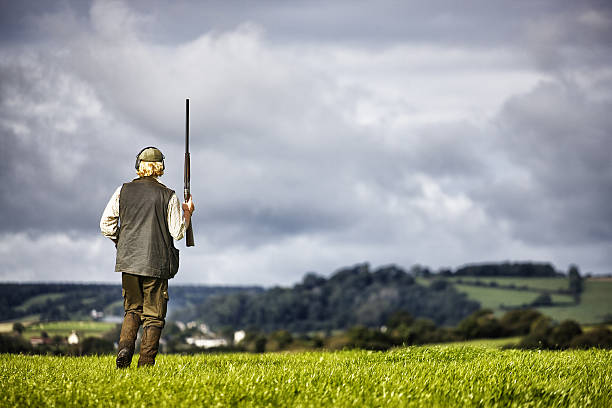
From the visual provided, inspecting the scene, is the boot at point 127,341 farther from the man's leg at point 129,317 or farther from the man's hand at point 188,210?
the man's hand at point 188,210

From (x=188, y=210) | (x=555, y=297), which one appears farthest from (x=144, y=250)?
(x=555, y=297)

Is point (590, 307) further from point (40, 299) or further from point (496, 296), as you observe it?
point (40, 299)

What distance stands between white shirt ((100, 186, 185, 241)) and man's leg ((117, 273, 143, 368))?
92cm

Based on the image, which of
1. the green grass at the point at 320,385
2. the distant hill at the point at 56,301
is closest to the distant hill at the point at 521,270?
the distant hill at the point at 56,301

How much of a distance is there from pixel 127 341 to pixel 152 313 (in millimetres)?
671

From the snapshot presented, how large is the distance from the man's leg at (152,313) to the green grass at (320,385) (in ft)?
1.57

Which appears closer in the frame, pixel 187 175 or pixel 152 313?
pixel 152 313

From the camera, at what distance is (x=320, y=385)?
404 inches

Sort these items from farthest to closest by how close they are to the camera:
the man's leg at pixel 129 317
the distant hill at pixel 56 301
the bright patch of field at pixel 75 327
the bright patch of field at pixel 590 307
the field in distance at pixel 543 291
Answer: the field in distance at pixel 543 291, the bright patch of field at pixel 590 307, the distant hill at pixel 56 301, the bright patch of field at pixel 75 327, the man's leg at pixel 129 317

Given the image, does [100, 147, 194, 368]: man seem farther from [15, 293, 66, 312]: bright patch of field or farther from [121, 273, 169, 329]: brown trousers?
[15, 293, 66, 312]: bright patch of field

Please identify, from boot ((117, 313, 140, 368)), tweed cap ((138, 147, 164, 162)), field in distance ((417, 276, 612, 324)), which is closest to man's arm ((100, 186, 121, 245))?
tweed cap ((138, 147, 164, 162))

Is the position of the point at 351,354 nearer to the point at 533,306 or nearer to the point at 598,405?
the point at 598,405

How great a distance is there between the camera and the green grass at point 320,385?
367 inches

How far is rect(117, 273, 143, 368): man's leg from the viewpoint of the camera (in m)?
11.8
